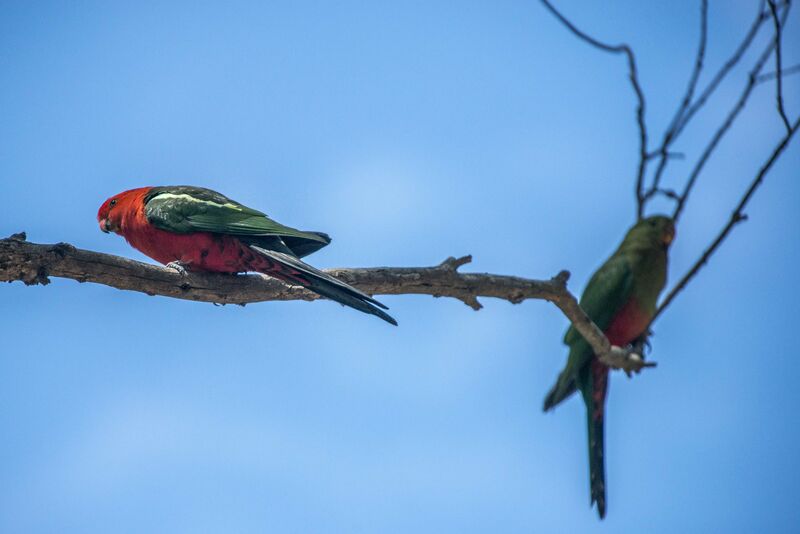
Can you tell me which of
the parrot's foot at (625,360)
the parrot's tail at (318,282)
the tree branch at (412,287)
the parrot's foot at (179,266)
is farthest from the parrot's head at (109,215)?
the parrot's foot at (625,360)

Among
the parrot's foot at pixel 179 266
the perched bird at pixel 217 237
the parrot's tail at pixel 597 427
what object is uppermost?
the perched bird at pixel 217 237

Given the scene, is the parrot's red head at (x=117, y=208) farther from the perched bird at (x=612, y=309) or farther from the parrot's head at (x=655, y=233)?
the parrot's head at (x=655, y=233)

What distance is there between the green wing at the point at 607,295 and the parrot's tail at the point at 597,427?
0.37m

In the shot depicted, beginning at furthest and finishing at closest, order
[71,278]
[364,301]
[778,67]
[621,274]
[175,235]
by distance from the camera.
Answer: [621,274] → [175,235] → [364,301] → [71,278] → [778,67]

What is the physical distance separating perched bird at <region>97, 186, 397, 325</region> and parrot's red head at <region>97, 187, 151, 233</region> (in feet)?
0.25

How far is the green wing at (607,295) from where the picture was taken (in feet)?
22.1

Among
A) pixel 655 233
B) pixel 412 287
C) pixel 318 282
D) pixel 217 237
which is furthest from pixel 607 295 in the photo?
pixel 217 237

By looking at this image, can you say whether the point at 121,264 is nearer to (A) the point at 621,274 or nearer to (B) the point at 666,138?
(B) the point at 666,138

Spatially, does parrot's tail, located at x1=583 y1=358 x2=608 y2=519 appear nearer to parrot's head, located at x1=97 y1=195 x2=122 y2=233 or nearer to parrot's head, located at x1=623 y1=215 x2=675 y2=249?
parrot's head, located at x1=623 y1=215 x2=675 y2=249

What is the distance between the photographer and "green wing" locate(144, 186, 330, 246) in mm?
5598

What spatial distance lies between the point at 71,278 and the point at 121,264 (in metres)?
0.29

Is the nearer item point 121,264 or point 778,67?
point 778,67

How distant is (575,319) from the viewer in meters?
5.48

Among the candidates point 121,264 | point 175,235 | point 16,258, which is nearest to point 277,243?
point 175,235
